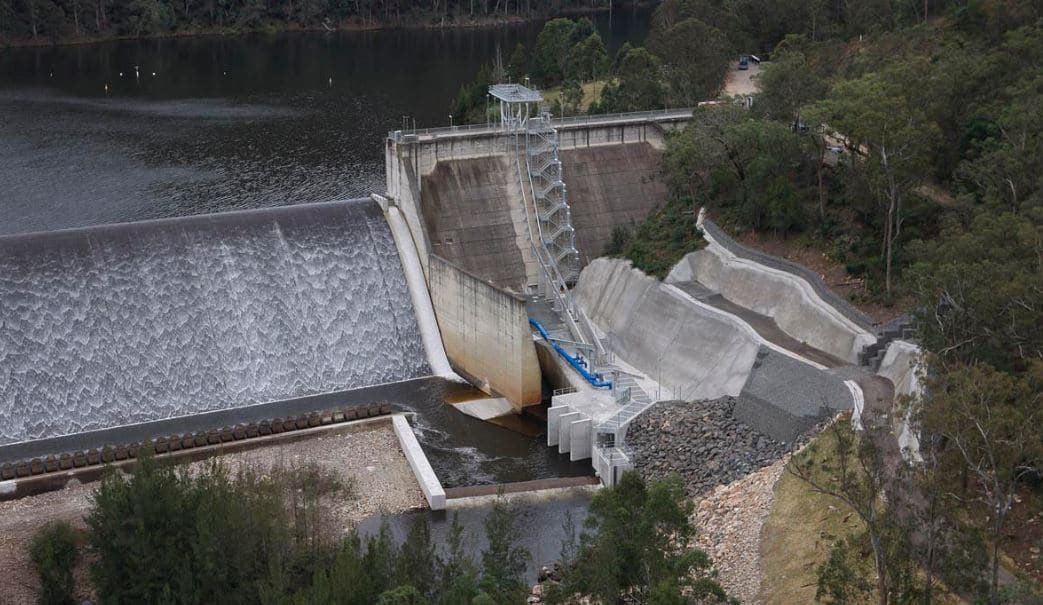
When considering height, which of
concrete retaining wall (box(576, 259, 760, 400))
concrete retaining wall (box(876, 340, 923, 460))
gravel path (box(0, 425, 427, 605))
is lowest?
gravel path (box(0, 425, 427, 605))

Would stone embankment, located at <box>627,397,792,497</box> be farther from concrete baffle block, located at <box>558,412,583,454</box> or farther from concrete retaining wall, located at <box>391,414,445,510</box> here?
concrete retaining wall, located at <box>391,414,445,510</box>

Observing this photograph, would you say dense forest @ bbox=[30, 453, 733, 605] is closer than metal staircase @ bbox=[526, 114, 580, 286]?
Yes

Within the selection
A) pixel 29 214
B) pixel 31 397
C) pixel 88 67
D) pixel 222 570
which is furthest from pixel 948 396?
pixel 88 67

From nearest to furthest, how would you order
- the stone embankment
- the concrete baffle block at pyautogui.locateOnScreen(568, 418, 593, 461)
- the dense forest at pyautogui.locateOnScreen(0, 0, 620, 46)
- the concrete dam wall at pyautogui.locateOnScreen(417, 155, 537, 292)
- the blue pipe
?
the stone embankment, the concrete baffle block at pyautogui.locateOnScreen(568, 418, 593, 461), the blue pipe, the concrete dam wall at pyautogui.locateOnScreen(417, 155, 537, 292), the dense forest at pyautogui.locateOnScreen(0, 0, 620, 46)

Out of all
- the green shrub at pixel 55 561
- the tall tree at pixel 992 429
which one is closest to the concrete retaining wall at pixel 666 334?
the tall tree at pixel 992 429

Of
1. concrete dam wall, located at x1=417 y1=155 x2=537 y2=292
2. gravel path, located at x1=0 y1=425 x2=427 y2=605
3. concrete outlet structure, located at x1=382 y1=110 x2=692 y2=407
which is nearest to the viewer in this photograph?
gravel path, located at x1=0 y1=425 x2=427 y2=605

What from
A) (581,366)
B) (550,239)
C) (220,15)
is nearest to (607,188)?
(550,239)

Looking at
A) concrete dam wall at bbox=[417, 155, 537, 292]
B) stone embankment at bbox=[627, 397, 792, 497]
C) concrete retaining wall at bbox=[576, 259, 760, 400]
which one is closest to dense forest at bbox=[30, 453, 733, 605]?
stone embankment at bbox=[627, 397, 792, 497]
